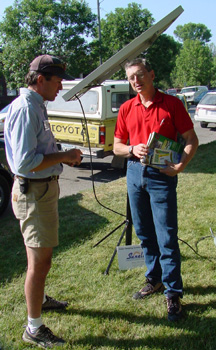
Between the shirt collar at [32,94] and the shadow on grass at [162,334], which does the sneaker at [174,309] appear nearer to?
the shadow on grass at [162,334]

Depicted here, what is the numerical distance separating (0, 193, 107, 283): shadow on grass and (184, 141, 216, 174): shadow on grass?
3346 mm

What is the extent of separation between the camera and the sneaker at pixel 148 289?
2916mm

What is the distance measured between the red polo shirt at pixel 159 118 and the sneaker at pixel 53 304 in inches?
58.4

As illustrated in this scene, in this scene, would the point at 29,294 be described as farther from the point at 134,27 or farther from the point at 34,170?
the point at 134,27

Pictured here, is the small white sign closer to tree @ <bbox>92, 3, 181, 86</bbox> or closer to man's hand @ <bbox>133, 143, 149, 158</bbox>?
man's hand @ <bbox>133, 143, 149, 158</bbox>

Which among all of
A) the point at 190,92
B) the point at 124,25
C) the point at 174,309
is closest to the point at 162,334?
the point at 174,309

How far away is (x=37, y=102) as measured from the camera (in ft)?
6.97

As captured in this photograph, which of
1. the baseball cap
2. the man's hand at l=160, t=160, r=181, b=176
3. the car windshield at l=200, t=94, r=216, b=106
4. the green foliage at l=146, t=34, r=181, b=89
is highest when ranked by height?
the green foliage at l=146, t=34, r=181, b=89

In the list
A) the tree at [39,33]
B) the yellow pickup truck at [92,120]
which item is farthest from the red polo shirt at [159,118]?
the tree at [39,33]

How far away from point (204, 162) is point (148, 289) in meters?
5.98

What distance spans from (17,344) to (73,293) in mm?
737

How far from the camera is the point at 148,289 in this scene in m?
2.94

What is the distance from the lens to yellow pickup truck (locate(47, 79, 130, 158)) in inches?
316

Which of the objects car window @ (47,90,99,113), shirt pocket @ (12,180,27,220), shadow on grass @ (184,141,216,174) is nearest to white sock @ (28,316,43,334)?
shirt pocket @ (12,180,27,220)
